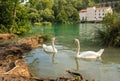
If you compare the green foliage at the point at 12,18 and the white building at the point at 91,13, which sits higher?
the green foliage at the point at 12,18

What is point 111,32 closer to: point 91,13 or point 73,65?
point 73,65

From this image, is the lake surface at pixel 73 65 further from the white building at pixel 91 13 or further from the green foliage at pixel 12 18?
the white building at pixel 91 13

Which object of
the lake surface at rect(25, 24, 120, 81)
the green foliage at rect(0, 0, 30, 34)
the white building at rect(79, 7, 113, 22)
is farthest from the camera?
the white building at rect(79, 7, 113, 22)

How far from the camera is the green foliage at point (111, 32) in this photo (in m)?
19.6

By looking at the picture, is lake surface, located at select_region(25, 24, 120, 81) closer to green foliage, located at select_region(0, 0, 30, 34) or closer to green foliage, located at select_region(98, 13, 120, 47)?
green foliage, located at select_region(98, 13, 120, 47)

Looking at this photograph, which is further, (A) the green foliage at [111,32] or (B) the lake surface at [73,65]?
(A) the green foliage at [111,32]

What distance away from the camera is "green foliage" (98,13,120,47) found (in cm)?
1958

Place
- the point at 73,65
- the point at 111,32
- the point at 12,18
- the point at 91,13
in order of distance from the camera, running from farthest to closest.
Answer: the point at 91,13 → the point at 12,18 → the point at 111,32 → the point at 73,65

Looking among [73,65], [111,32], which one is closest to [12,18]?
[111,32]

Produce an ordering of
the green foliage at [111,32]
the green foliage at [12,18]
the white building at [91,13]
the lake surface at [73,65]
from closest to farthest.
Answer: the lake surface at [73,65]
the green foliage at [111,32]
the green foliage at [12,18]
the white building at [91,13]

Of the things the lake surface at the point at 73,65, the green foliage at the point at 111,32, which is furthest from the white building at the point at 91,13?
the lake surface at the point at 73,65

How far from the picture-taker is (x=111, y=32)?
20.0m

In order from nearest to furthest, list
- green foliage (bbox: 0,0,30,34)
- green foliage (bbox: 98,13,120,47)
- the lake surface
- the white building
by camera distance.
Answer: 1. the lake surface
2. green foliage (bbox: 98,13,120,47)
3. green foliage (bbox: 0,0,30,34)
4. the white building

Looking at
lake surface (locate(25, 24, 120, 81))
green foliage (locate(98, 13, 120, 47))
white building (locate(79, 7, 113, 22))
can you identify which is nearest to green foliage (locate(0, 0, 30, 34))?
green foliage (locate(98, 13, 120, 47))
